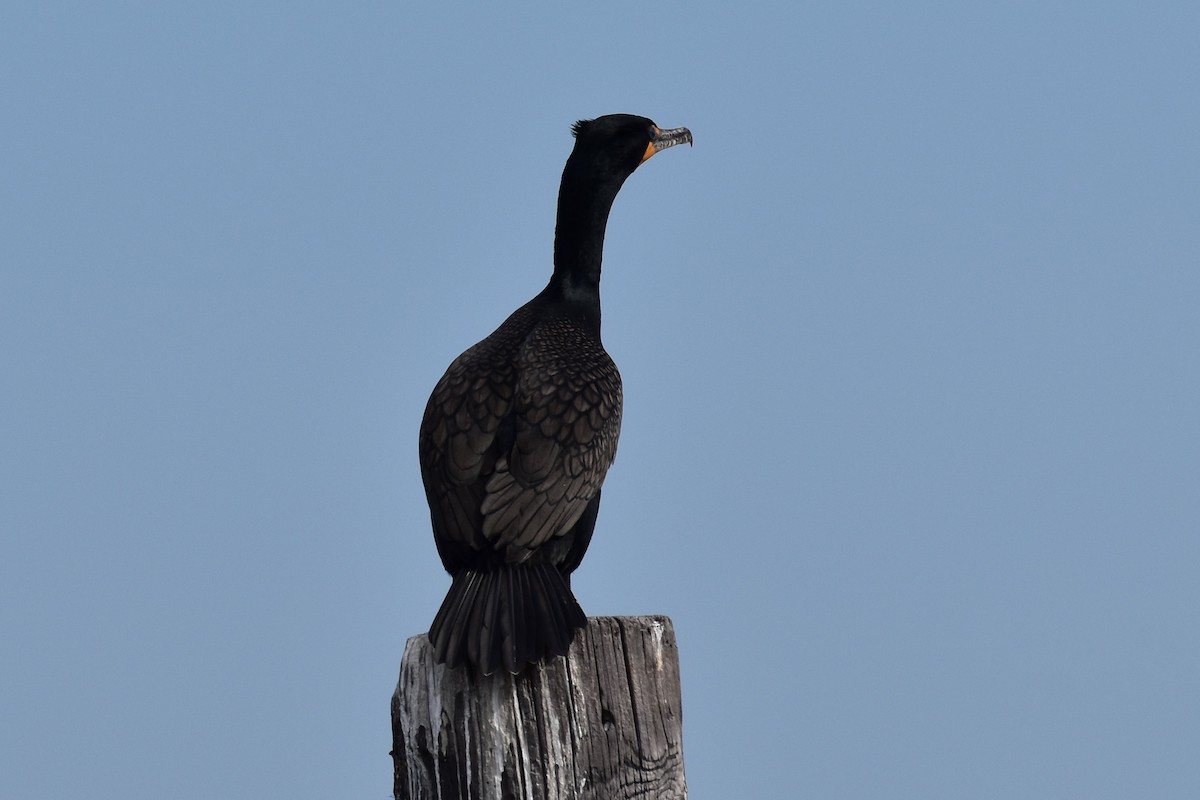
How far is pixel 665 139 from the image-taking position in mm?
6066

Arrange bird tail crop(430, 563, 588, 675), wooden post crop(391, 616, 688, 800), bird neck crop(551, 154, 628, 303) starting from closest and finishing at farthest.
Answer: wooden post crop(391, 616, 688, 800) < bird tail crop(430, 563, 588, 675) < bird neck crop(551, 154, 628, 303)

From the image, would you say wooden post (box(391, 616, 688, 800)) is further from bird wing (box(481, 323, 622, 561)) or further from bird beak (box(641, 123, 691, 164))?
bird beak (box(641, 123, 691, 164))

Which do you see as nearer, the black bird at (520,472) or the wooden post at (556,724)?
the wooden post at (556,724)

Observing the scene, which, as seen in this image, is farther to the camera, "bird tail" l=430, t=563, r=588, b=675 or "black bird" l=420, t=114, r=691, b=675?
"black bird" l=420, t=114, r=691, b=675

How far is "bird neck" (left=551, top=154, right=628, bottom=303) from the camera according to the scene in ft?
19.0

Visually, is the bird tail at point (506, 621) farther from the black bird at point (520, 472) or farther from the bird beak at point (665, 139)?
the bird beak at point (665, 139)

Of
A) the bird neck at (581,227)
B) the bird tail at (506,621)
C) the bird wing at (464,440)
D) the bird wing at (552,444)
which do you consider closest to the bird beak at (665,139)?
the bird neck at (581,227)

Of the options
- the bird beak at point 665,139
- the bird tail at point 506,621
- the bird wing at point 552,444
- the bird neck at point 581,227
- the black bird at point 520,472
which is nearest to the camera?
the bird tail at point 506,621

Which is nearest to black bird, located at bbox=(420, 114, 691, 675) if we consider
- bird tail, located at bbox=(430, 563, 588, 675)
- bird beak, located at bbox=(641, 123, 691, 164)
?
bird tail, located at bbox=(430, 563, 588, 675)

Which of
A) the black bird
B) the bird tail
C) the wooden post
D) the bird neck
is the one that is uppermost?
the bird neck

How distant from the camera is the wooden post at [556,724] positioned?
3.37 metres

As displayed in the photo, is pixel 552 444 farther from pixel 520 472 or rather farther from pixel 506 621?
Answer: pixel 506 621

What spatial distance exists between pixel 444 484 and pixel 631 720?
133 centimetres

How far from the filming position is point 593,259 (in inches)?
229
